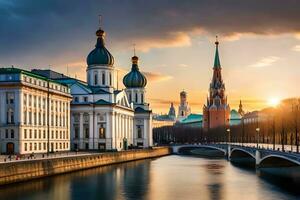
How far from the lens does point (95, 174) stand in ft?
288

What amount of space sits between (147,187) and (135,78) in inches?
4334

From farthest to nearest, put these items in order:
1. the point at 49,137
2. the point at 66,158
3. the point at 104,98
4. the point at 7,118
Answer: the point at 104,98
the point at 49,137
the point at 7,118
the point at 66,158

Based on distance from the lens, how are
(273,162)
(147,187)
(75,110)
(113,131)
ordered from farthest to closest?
(113,131)
(75,110)
(273,162)
(147,187)

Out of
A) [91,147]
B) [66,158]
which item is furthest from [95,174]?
[91,147]

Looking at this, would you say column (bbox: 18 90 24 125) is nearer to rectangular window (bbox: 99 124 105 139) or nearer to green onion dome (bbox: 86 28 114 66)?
rectangular window (bbox: 99 124 105 139)

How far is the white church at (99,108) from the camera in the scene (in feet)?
445

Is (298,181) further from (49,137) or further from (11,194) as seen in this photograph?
(49,137)

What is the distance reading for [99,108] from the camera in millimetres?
135500

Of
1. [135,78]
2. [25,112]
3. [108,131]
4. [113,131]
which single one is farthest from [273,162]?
[135,78]

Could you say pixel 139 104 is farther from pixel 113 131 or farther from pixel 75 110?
pixel 75 110

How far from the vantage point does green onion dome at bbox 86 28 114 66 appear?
143 m

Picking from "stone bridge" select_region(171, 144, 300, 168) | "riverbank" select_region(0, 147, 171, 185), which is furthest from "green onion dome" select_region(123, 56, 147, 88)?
"riverbank" select_region(0, 147, 171, 185)

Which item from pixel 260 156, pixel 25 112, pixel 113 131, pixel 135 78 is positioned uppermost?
pixel 135 78

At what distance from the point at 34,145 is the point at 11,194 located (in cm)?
4286
